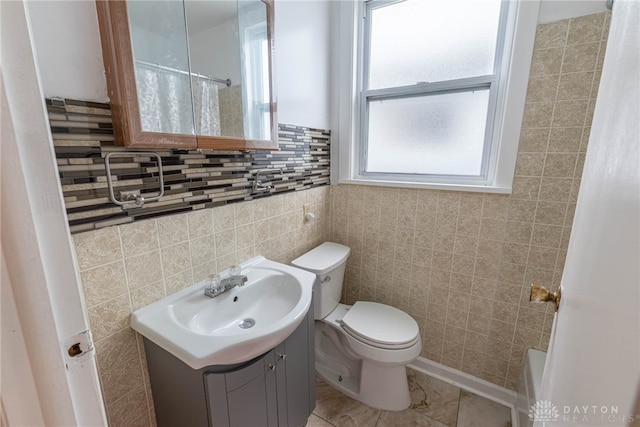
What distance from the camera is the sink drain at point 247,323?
3.71 feet

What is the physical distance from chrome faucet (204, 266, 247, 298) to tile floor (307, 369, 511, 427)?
892mm

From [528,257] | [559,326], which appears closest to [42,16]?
[559,326]

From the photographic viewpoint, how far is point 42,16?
2.18ft

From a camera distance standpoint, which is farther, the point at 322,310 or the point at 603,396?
the point at 322,310

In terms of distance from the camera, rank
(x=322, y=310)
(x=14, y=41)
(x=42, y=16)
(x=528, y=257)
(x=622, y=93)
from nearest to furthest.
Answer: (x=14, y=41)
(x=622, y=93)
(x=42, y=16)
(x=528, y=257)
(x=322, y=310)

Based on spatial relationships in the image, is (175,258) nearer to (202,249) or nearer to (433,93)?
(202,249)

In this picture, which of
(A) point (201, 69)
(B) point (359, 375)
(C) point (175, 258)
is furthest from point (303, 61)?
(B) point (359, 375)

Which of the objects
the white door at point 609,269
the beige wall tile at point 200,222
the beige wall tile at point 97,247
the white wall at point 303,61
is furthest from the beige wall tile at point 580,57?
the beige wall tile at point 97,247

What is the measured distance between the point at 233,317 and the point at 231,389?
299 millimetres

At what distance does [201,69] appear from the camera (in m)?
1.01

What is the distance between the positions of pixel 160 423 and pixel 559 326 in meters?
1.34

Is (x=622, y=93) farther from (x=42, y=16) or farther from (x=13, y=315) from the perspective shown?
(x=42, y=16)

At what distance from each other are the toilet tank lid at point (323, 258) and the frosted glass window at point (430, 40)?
1077mm

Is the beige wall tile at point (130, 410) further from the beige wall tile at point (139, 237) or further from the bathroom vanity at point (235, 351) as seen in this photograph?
the beige wall tile at point (139, 237)
